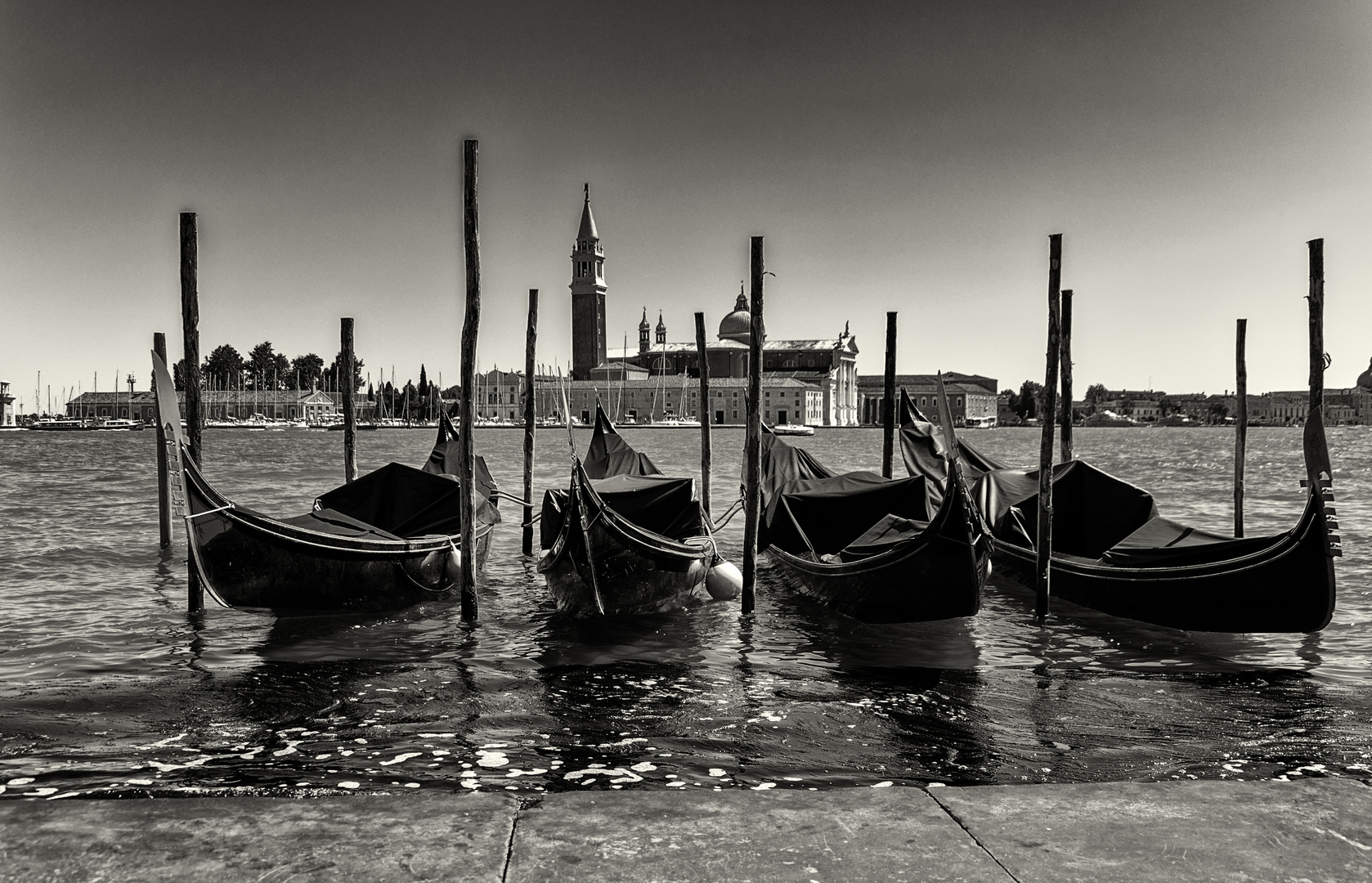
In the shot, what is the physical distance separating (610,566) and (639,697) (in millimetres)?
2218

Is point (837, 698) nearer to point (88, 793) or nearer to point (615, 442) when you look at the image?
A: point (88, 793)

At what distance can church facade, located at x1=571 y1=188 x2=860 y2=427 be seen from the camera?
281 ft

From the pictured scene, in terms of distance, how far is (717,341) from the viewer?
91250 millimetres

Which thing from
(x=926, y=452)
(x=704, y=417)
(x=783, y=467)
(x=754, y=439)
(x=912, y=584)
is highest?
(x=704, y=417)

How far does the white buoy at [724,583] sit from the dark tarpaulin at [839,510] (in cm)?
79

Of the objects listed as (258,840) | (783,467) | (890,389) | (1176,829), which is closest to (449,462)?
(783,467)

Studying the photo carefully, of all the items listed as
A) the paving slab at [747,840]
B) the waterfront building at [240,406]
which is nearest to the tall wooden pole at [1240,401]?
the paving slab at [747,840]

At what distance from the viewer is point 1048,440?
25.3ft

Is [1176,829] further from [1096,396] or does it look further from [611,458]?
[1096,396]

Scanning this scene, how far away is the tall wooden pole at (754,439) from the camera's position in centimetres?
770

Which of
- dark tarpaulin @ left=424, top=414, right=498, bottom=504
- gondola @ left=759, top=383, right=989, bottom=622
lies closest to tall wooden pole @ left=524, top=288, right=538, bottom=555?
dark tarpaulin @ left=424, top=414, right=498, bottom=504

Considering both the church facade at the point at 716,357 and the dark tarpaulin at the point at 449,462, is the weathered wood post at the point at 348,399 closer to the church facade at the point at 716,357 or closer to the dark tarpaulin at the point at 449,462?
the dark tarpaulin at the point at 449,462

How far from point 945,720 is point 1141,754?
88 cm

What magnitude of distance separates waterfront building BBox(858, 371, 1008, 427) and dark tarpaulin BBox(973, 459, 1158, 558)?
86.5 metres
